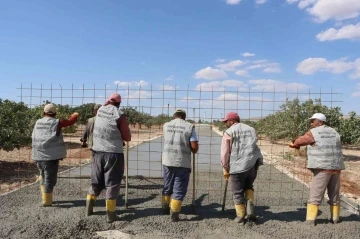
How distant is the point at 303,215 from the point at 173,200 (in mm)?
2255

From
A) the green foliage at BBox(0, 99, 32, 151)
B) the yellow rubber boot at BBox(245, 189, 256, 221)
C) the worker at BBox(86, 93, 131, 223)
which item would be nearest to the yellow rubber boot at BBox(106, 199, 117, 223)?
the worker at BBox(86, 93, 131, 223)

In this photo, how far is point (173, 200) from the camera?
5.04m

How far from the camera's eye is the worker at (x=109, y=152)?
494cm

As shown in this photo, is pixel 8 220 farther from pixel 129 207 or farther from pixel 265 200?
pixel 265 200

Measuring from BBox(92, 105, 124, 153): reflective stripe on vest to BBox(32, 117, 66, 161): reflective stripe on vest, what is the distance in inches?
35.9

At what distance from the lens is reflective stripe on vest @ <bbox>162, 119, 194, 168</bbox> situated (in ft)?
16.6

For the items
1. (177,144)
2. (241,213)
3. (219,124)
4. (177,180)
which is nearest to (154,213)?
(177,180)

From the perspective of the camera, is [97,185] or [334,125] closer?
[97,185]

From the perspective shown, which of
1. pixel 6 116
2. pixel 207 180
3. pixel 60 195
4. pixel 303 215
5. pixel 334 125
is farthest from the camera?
pixel 334 125

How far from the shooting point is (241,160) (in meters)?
5.01

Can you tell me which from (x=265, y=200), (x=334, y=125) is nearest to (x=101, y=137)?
(x=265, y=200)

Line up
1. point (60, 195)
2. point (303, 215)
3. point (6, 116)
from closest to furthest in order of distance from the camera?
point (303, 215), point (60, 195), point (6, 116)

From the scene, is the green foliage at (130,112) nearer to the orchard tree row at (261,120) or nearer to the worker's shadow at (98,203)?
the orchard tree row at (261,120)

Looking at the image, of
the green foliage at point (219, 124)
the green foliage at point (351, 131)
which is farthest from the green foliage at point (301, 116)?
the green foliage at point (219, 124)
